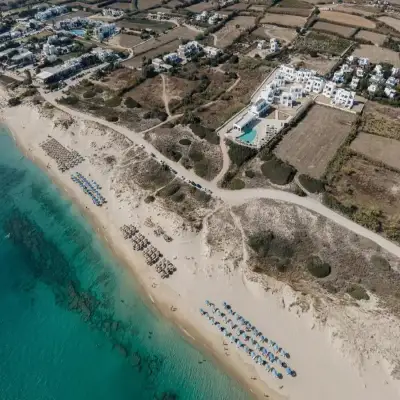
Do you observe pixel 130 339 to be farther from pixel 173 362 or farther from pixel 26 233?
pixel 26 233

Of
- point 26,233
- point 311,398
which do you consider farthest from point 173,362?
point 26,233

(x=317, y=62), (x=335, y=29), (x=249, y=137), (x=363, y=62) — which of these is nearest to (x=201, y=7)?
(x=335, y=29)

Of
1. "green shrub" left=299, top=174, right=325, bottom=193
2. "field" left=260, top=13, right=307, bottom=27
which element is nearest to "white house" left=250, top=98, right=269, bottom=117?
"green shrub" left=299, top=174, right=325, bottom=193

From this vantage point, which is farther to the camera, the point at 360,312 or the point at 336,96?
the point at 336,96

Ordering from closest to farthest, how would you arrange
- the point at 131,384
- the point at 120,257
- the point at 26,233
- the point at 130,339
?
the point at 131,384, the point at 130,339, the point at 120,257, the point at 26,233

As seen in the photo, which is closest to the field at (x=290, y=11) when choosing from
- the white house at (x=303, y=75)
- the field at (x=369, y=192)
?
the white house at (x=303, y=75)

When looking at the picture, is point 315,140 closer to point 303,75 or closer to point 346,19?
point 303,75

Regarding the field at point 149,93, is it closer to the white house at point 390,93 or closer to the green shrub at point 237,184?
the green shrub at point 237,184
